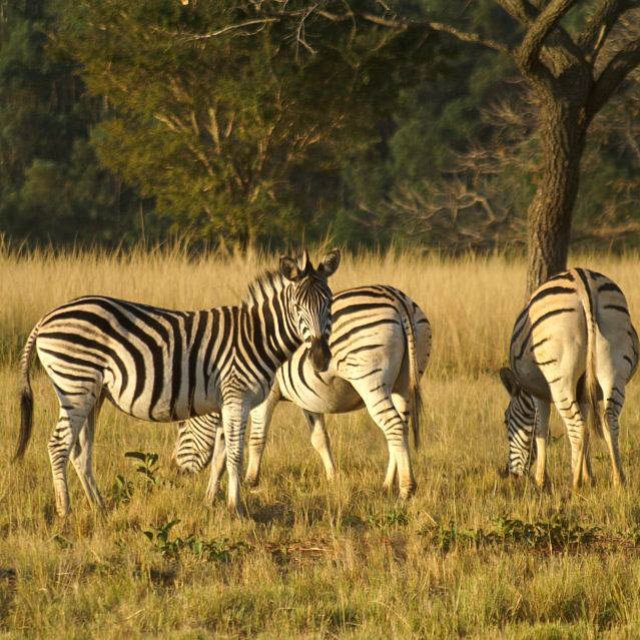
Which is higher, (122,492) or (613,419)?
(613,419)

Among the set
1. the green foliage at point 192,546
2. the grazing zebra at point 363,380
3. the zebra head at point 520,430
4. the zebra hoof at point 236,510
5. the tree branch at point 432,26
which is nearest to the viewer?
the green foliage at point 192,546

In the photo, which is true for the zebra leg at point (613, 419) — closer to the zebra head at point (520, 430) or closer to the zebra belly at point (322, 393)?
the zebra head at point (520, 430)

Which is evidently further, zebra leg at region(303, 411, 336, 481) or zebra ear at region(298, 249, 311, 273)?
→ zebra leg at region(303, 411, 336, 481)

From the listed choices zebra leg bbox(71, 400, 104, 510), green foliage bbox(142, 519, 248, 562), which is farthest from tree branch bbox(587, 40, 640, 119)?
green foliage bbox(142, 519, 248, 562)

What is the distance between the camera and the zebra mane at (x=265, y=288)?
7.29 m

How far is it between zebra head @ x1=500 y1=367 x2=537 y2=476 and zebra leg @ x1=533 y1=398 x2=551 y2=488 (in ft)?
0.29

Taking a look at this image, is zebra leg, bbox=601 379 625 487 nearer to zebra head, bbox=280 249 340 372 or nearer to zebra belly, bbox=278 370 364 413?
zebra belly, bbox=278 370 364 413

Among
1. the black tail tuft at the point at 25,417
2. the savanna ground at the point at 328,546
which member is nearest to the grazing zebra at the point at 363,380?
the savanna ground at the point at 328,546

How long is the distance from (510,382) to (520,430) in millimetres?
464

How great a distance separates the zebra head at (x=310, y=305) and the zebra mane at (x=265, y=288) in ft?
0.60

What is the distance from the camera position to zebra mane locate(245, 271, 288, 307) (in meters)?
7.29

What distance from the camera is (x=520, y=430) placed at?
27.4ft

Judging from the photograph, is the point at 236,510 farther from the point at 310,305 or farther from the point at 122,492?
the point at 310,305

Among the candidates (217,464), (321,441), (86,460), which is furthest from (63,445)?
(321,441)
